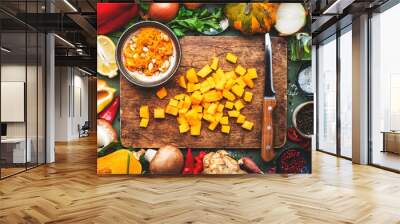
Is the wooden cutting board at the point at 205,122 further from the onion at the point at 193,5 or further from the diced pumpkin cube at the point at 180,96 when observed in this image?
the onion at the point at 193,5

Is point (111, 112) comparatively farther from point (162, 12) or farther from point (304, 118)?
point (304, 118)

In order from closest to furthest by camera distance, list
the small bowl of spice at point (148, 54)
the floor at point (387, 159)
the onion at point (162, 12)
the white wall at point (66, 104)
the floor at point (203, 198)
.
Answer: the floor at point (203, 198), the small bowl of spice at point (148, 54), the onion at point (162, 12), the floor at point (387, 159), the white wall at point (66, 104)

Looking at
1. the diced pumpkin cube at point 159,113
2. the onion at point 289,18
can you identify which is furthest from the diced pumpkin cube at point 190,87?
the onion at point 289,18

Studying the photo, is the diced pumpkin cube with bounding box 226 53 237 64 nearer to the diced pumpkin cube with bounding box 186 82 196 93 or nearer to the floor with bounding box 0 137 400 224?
the diced pumpkin cube with bounding box 186 82 196 93

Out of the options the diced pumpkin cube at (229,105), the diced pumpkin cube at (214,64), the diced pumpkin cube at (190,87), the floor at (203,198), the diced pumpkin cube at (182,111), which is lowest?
the floor at (203,198)

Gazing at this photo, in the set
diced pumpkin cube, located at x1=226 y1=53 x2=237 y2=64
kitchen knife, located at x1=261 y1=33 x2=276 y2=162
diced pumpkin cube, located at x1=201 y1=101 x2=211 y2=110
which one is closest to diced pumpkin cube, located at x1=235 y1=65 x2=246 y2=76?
diced pumpkin cube, located at x1=226 y1=53 x2=237 y2=64

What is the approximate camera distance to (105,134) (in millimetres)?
6191

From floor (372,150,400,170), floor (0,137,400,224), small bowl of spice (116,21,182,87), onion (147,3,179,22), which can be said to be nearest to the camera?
floor (0,137,400,224)

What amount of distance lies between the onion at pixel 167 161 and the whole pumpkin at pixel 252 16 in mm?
2331

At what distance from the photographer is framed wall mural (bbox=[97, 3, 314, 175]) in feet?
20.3

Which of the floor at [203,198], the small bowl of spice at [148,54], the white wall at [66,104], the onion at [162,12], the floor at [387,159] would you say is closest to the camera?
the floor at [203,198]

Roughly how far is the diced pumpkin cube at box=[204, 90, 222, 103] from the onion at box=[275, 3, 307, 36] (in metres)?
1.48

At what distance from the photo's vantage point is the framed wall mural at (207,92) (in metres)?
6.19

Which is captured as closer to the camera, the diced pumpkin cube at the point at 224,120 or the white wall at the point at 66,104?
the diced pumpkin cube at the point at 224,120
